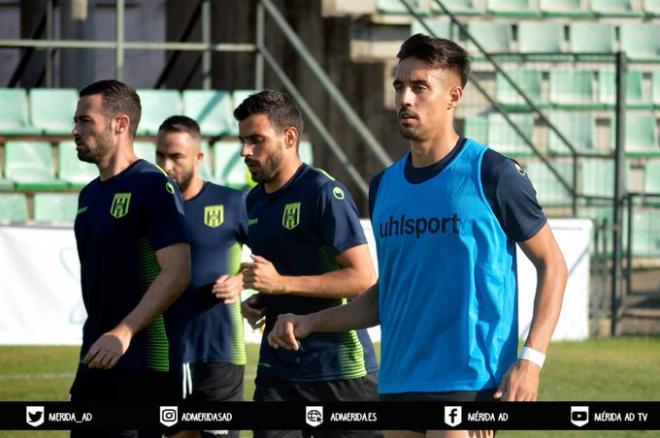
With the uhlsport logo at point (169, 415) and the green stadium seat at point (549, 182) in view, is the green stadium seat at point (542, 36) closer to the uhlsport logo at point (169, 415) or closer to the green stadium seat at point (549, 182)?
the green stadium seat at point (549, 182)

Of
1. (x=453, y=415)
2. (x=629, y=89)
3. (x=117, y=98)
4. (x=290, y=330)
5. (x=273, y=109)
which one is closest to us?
(x=453, y=415)

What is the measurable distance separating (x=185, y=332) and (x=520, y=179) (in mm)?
3942

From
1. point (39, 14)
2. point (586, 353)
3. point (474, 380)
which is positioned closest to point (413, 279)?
point (474, 380)

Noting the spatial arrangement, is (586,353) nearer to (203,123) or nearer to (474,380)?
(203,123)

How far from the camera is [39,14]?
27500 mm

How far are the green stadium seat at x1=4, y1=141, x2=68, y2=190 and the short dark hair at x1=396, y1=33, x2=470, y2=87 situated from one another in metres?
14.2

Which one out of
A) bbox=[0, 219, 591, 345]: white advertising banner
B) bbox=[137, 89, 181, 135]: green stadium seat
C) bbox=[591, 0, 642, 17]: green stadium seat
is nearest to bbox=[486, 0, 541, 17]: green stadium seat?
bbox=[591, 0, 642, 17]: green stadium seat

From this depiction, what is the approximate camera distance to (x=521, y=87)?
857 inches

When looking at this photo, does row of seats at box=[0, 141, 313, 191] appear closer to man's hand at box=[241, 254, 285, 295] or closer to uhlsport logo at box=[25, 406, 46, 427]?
man's hand at box=[241, 254, 285, 295]

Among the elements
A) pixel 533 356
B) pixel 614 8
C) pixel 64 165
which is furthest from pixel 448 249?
pixel 614 8

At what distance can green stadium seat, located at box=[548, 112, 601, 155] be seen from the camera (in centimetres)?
2155

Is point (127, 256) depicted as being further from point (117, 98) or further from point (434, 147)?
point (434, 147)

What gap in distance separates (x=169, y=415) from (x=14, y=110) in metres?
13.9

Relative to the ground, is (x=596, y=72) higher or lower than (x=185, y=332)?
higher
